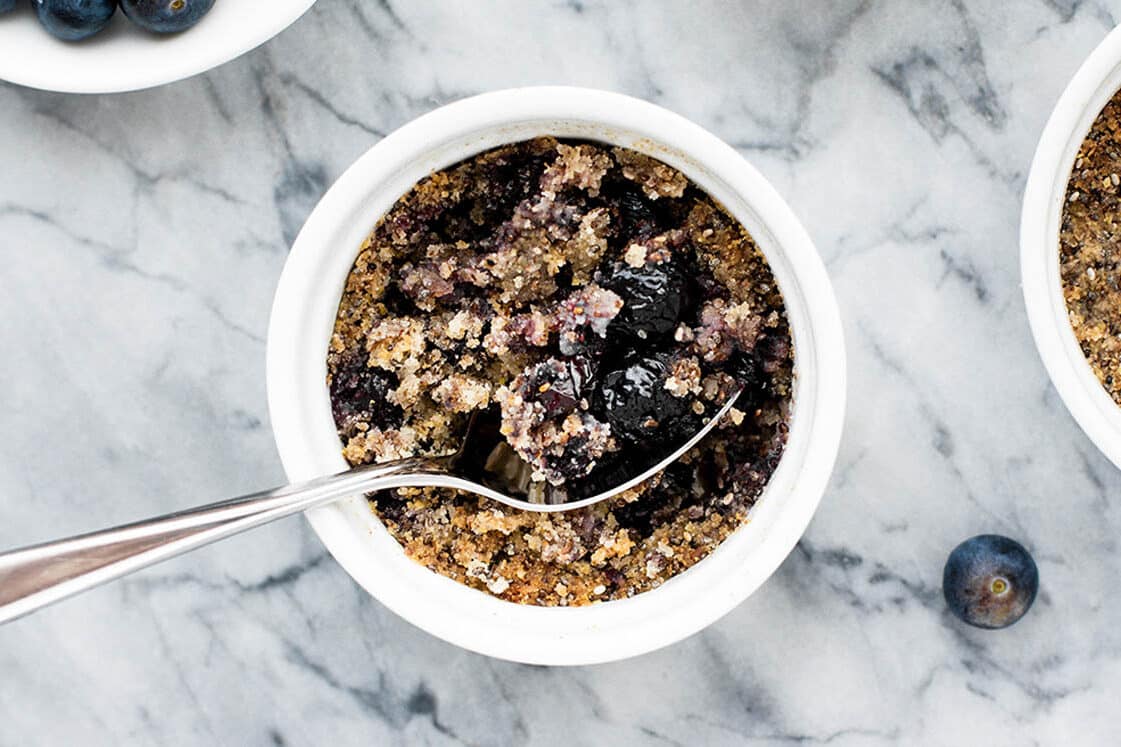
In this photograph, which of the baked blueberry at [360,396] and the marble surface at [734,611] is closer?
the baked blueberry at [360,396]

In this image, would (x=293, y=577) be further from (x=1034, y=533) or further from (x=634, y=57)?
(x=1034, y=533)

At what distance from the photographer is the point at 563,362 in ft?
3.53

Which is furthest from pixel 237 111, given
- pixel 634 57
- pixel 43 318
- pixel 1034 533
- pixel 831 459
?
pixel 1034 533

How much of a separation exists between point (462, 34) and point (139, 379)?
48cm

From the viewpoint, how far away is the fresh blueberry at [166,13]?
3.86 ft

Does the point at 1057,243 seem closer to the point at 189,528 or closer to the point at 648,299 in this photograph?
the point at 648,299

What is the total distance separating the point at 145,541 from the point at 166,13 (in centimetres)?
54

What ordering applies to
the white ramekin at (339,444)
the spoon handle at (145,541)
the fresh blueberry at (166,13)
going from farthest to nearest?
the fresh blueberry at (166,13) → the white ramekin at (339,444) → the spoon handle at (145,541)

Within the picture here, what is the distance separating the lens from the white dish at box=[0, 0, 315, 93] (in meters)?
1.19

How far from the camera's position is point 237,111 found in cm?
129

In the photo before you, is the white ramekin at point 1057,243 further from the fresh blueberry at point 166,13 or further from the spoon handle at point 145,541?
the fresh blueberry at point 166,13

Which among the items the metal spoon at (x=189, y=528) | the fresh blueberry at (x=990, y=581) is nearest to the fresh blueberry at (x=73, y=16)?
the metal spoon at (x=189, y=528)

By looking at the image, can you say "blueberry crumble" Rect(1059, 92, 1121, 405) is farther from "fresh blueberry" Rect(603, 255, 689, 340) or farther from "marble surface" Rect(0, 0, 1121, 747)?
"fresh blueberry" Rect(603, 255, 689, 340)

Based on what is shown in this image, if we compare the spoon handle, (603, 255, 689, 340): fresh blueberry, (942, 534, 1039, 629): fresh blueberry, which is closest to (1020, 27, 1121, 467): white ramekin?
(942, 534, 1039, 629): fresh blueberry
